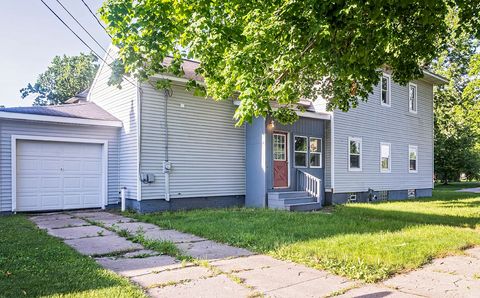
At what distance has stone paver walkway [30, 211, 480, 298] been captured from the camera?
3.92 m

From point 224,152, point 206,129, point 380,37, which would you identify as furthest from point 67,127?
point 380,37

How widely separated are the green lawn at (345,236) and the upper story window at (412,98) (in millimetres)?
8461

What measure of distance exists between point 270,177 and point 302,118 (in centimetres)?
271

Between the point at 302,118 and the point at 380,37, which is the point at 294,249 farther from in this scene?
the point at 302,118

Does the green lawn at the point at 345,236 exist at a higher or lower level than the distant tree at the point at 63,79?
lower

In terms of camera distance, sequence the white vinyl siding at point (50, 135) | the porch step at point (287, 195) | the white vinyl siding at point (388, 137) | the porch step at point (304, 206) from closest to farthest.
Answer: the white vinyl siding at point (50, 135) → the porch step at point (304, 206) → the porch step at point (287, 195) → the white vinyl siding at point (388, 137)

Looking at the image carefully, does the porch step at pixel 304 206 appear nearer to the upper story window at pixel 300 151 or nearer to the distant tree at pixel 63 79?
the upper story window at pixel 300 151

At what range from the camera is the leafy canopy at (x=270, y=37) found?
5059 mm

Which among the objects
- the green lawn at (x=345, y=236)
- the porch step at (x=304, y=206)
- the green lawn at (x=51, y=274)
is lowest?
the porch step at (x=304, y=206)

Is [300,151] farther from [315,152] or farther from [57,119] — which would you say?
[57,119]

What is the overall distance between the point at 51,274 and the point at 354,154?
1269 cm

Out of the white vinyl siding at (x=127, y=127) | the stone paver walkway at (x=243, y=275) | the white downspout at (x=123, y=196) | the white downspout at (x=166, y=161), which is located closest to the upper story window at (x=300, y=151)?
the white downspout at (x=166, y=161)

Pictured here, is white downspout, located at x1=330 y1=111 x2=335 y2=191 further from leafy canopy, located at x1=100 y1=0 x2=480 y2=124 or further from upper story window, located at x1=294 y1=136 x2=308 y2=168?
leafy canopy, located at x1=100 y1=0 x2=480 y2=124

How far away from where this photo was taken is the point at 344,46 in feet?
18.6
